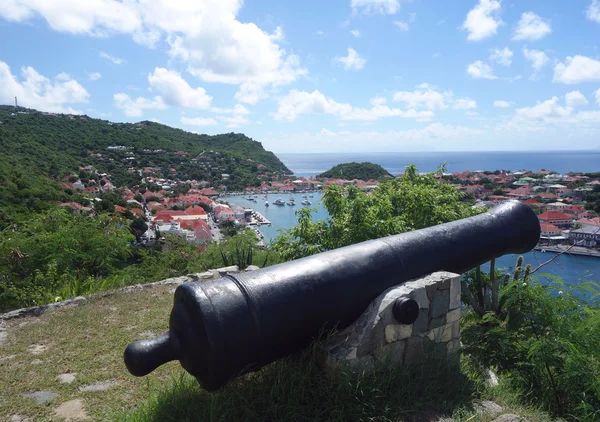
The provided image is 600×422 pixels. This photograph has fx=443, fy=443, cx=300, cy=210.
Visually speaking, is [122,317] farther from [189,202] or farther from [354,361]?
[189,202]

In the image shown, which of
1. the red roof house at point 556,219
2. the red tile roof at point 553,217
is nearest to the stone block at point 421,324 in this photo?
the red roof house at point 556,219

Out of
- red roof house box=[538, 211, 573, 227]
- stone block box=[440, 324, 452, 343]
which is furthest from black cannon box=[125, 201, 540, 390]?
red roof house box=[538, 211, 573, 227]

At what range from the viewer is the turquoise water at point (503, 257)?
1855cm

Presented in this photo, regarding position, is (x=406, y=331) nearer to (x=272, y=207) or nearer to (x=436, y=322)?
(x=436, y=322)

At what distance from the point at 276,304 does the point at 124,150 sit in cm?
9805

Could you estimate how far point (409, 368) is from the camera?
3336 mm

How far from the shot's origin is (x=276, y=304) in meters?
2.82

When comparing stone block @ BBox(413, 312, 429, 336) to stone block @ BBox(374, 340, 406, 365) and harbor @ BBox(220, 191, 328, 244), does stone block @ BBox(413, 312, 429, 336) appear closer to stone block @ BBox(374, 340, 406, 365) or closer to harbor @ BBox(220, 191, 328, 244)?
stone block @ BBox(374, 340, 406, 365)

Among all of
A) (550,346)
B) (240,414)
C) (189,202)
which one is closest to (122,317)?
(240,414)

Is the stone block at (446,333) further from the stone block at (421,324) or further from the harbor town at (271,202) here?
the harbor town at (271,202)

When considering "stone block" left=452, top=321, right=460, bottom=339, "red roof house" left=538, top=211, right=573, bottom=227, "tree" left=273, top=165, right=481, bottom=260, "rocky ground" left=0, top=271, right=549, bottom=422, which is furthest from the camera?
"red roof house" left=538, top=211, right=573, bottom=227

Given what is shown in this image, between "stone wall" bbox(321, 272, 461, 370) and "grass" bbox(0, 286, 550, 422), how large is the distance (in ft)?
0.35

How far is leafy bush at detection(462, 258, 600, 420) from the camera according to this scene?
3.62m

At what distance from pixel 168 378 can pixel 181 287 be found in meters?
1.72
